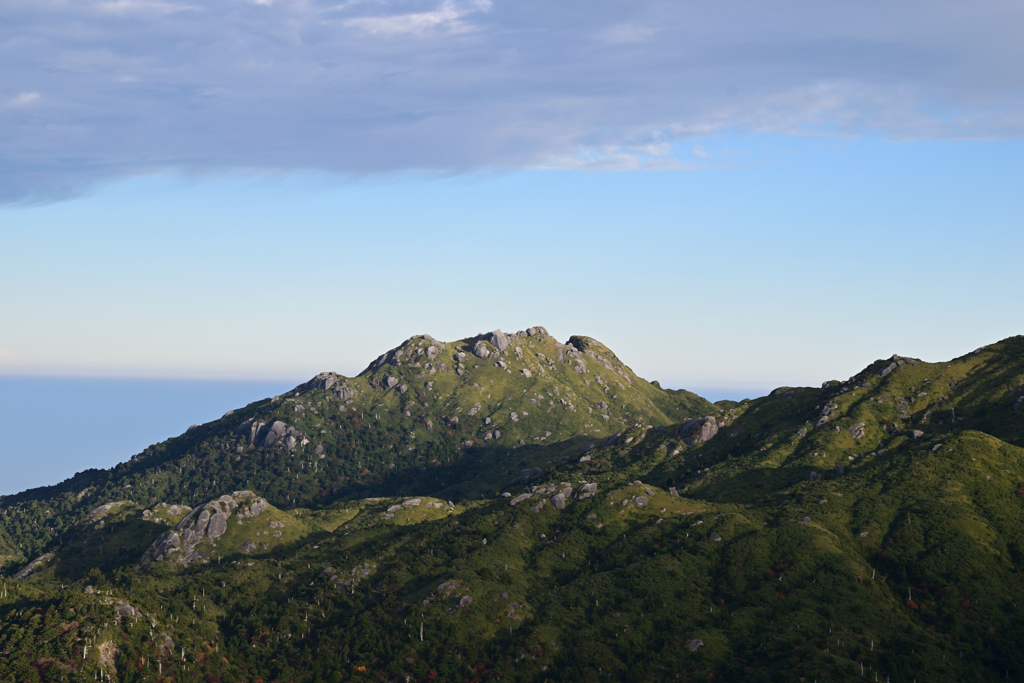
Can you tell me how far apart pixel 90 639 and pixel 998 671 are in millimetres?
205936

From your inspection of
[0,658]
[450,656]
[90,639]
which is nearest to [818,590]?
[450,656]

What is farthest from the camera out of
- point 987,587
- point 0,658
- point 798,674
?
point 987,587

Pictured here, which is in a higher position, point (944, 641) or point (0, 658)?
point (0, 658)

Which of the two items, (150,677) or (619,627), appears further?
(619,627)

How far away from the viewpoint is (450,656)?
196m

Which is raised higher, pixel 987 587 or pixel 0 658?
pixel 0 658

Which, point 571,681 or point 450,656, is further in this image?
point 450,656

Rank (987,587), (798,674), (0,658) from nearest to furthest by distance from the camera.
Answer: (798,674) < (0,658) < (987,587)

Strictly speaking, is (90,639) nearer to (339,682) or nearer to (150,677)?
(150,677)

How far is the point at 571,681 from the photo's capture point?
595 feet

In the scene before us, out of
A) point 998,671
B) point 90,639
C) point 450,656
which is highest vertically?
point 90,639

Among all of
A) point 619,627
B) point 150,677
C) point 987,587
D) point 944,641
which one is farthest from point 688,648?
point 150,677

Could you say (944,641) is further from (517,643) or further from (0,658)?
(0,658)

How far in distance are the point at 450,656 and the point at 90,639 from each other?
85478 mm
